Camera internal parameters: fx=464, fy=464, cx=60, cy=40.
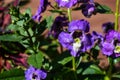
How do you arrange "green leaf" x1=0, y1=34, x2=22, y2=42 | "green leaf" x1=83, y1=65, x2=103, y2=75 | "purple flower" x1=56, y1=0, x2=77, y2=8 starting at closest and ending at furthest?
1. "purple flower" x1=56, y1=0, x2=77, y2=8
2. "green leaf" x1=0, y1=34, x2=22, y2=42
3. "green leaf" x1=83, y1=65, x2=103, y2=75

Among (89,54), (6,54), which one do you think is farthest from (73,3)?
(6,54)

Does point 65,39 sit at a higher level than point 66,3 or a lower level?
lower

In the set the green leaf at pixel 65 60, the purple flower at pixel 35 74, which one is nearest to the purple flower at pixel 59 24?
the green leaf at pixel 65 60

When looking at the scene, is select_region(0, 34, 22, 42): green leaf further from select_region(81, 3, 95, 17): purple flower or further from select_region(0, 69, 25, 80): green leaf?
select_region(81, 3, 95, 17): purple flower

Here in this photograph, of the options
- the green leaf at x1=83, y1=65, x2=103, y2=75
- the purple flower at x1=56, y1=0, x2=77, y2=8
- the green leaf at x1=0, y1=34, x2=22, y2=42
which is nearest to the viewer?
the purple flower at x1=56, y1=0, x2=77, y2=8

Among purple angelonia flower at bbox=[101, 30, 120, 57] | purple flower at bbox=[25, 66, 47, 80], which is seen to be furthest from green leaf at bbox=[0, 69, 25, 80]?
purple angelonia flower at bbox=[101, 30, 120, 57]

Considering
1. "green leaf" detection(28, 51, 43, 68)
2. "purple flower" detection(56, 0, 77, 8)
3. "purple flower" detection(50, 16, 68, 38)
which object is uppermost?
"purple flower" detection(56, 0, 77, 8)

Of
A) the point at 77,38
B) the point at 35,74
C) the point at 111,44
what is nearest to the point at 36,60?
the point at 35,74

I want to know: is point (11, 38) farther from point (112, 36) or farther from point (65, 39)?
point (112, 36)

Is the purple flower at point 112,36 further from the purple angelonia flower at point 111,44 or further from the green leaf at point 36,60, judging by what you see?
the green leaf at point 36,60
